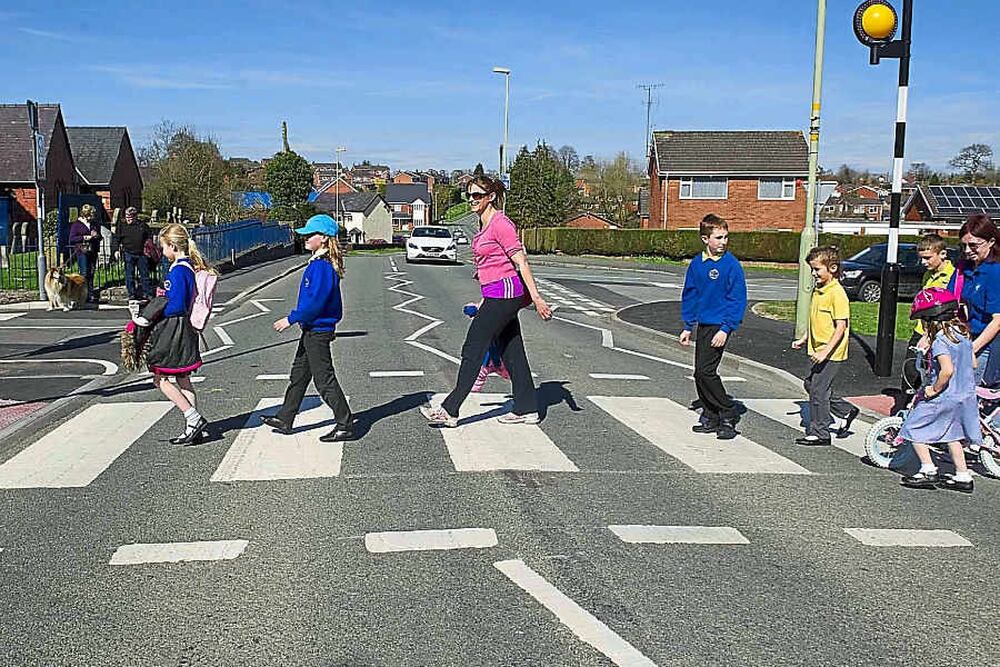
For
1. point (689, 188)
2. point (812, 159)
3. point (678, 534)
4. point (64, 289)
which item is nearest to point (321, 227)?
point (678, 534)

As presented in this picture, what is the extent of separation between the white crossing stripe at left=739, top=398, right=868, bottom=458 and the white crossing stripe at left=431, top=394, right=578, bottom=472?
92.8 inches

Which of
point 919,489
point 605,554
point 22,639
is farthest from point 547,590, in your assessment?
point 919,489

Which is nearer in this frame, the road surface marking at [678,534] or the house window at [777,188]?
the road surface marking at [678,534]

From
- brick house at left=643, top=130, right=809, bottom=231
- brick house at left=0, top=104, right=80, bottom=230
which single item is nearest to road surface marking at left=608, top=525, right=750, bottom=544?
brick house at left=0, top=104, right=80, bottom=230

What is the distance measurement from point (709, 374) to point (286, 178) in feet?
261

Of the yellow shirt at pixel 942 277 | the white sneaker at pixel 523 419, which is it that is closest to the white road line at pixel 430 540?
the white sneaker at pixel 523 419

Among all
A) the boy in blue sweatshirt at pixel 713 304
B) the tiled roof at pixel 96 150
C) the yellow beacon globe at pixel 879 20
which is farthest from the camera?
the tiled roof at pixel 96 150

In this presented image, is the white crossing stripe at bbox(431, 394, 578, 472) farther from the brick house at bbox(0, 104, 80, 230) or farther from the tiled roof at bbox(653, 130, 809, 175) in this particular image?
the tiled roof at bbox(653, 130, 809, 175)

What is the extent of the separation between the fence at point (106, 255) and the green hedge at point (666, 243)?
66.4 feet

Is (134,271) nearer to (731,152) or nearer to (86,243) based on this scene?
(86,243)

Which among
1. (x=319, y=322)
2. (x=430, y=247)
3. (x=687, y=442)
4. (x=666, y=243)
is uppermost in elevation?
(x=319, y=322)

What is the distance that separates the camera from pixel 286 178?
84.2m

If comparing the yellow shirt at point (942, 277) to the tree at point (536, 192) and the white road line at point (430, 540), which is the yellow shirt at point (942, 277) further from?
the tree at point (536, 192)

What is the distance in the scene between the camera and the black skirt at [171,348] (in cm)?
741
